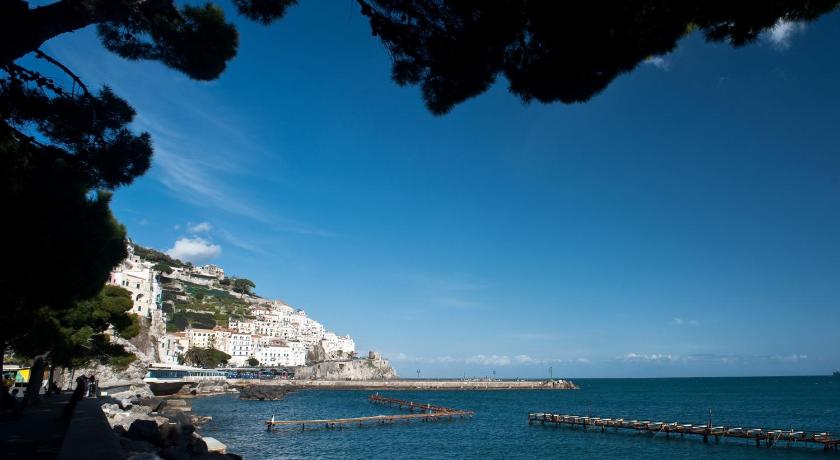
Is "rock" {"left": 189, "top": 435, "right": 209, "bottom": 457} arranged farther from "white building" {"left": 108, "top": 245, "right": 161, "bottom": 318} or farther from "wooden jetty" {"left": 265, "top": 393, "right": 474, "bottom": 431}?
"white building" {"left": 108, "top": 245, "right": 161, "bottom": 318}

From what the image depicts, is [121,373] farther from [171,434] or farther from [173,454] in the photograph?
[173,454]

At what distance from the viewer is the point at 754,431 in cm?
3606

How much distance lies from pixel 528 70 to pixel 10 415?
18.2m

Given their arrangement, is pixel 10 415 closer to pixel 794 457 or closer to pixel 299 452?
pixel 299 452

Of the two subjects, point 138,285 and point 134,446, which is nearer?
point 134,446

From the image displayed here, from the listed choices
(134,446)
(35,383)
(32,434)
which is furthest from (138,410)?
(32,434)

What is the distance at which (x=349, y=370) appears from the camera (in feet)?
511

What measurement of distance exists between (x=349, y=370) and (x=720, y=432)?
130 meters

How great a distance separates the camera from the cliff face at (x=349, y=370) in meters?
138

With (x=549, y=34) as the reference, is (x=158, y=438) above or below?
below

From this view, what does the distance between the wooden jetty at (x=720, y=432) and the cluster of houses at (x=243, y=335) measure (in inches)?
1938

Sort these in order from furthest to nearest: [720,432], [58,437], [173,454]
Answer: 1. [720,432]
2. [173,454]
3. [58,437]

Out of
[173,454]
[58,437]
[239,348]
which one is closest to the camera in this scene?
[58,437]

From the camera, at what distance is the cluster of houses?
252ft
